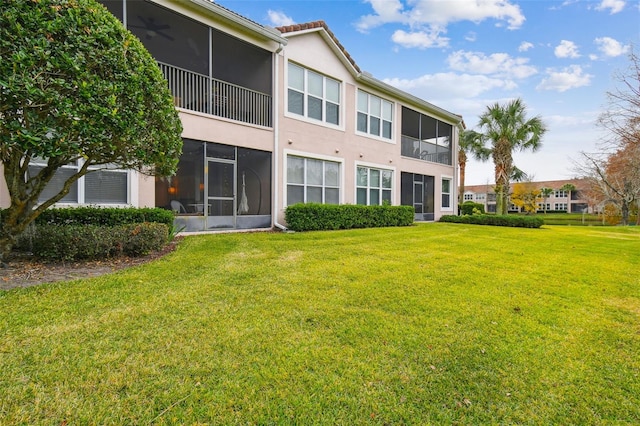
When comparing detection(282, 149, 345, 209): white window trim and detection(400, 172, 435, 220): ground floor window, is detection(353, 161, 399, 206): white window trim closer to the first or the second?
detection(282, 149, 345, 209): white window trim

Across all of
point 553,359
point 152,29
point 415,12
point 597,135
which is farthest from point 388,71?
point 553,359

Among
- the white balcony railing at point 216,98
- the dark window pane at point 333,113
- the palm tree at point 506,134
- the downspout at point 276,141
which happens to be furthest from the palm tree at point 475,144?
the white balcony railing at point 216,98

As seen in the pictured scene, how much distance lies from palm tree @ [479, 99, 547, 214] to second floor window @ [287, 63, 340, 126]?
45.1 feet

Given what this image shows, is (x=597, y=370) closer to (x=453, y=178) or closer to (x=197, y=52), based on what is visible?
(x=197, y=52)

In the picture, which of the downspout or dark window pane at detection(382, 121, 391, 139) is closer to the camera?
the downspout

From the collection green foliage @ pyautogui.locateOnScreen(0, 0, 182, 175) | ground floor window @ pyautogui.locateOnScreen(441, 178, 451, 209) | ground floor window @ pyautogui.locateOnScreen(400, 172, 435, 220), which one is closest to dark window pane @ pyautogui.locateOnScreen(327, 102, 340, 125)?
ground floor window @ pyautogui.locateOnScreen(400, 172, 435, 220)

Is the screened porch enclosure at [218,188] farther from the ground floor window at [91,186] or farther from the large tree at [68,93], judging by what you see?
the large tree at [68,93]

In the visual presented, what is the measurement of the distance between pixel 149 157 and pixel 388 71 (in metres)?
17.0

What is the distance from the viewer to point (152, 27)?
33.4ft

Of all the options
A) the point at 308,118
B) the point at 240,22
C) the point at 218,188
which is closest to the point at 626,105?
the point at 308,118

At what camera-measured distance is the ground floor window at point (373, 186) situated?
14602 mm

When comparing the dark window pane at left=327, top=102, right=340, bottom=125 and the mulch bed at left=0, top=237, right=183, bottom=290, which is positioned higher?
the dark window pane at left=327, top=102, right=340, bottom=125

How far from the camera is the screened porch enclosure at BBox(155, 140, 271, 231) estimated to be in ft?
31.6

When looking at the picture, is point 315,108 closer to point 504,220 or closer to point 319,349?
point 319,349
